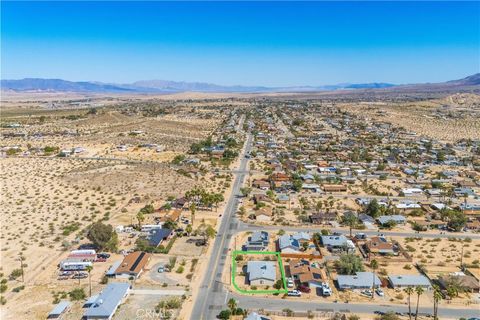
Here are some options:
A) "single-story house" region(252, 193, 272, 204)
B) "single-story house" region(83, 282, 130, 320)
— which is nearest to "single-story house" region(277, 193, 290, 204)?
"single-story house" region(252, 193, 272, 204)

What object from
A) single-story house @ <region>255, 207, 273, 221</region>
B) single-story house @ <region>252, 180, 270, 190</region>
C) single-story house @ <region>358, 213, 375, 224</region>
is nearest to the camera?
single-story house @ <region>358, 213, 375, 224</region>

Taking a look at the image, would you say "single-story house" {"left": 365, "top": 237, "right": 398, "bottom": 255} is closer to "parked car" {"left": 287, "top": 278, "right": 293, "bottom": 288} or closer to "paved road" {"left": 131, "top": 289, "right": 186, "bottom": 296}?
"parked car" {"left": 287, "top": 278, "right": 293, "bottom": 288}

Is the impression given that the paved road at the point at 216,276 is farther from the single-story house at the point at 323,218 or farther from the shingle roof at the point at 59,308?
the single-story house at the point at 323,218

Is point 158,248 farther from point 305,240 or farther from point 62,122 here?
point 62,122

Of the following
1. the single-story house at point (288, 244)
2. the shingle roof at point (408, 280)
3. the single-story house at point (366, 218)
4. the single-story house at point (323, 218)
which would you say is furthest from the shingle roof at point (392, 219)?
the shingle roof at point (408, 280)

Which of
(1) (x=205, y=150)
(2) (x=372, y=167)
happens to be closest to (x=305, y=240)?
(2) (x=372, y=167)

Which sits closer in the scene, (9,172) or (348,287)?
(348,287)

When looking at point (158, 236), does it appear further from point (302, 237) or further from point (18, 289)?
point (302, 237)
